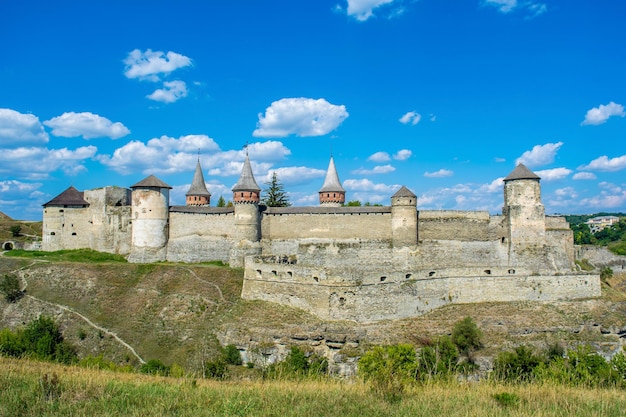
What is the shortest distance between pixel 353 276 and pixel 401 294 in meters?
3.59

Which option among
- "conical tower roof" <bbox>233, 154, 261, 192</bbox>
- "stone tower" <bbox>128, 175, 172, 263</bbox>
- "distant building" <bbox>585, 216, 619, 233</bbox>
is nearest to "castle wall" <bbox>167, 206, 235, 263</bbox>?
"stone tower" <bbox>128, 175, 172, 263</bbox>

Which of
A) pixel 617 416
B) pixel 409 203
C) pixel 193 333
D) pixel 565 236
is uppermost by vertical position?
pixel 409 203

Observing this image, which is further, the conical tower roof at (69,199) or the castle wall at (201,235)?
the conical tower roof at (69,199)

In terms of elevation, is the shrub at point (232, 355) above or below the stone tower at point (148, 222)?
below

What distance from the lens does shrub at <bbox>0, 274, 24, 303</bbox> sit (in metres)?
30.7

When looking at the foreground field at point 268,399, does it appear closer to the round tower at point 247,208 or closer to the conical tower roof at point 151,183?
the round tower at point 247,208

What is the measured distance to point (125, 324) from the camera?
28219 millimetres

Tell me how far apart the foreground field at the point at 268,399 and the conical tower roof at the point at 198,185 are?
3665 centimetres

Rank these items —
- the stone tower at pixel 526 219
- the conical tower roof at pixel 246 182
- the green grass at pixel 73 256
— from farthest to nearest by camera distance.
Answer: the conical tower roof at pixel 246 182 < the green grass at pixel 73 256 < the stone tower at pixel 526 219

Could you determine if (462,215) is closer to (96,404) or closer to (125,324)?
(125,324)

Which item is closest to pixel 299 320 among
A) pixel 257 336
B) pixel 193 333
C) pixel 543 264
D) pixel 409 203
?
pixel 257 336

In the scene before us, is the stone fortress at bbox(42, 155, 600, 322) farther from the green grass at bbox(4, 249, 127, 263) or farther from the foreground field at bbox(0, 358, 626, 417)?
the foreground field at bbox(0, 358, 626, 417)

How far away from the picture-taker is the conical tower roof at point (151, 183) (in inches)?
1476

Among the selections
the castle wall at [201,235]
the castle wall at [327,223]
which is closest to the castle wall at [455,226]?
the castle wall at [327,223]
